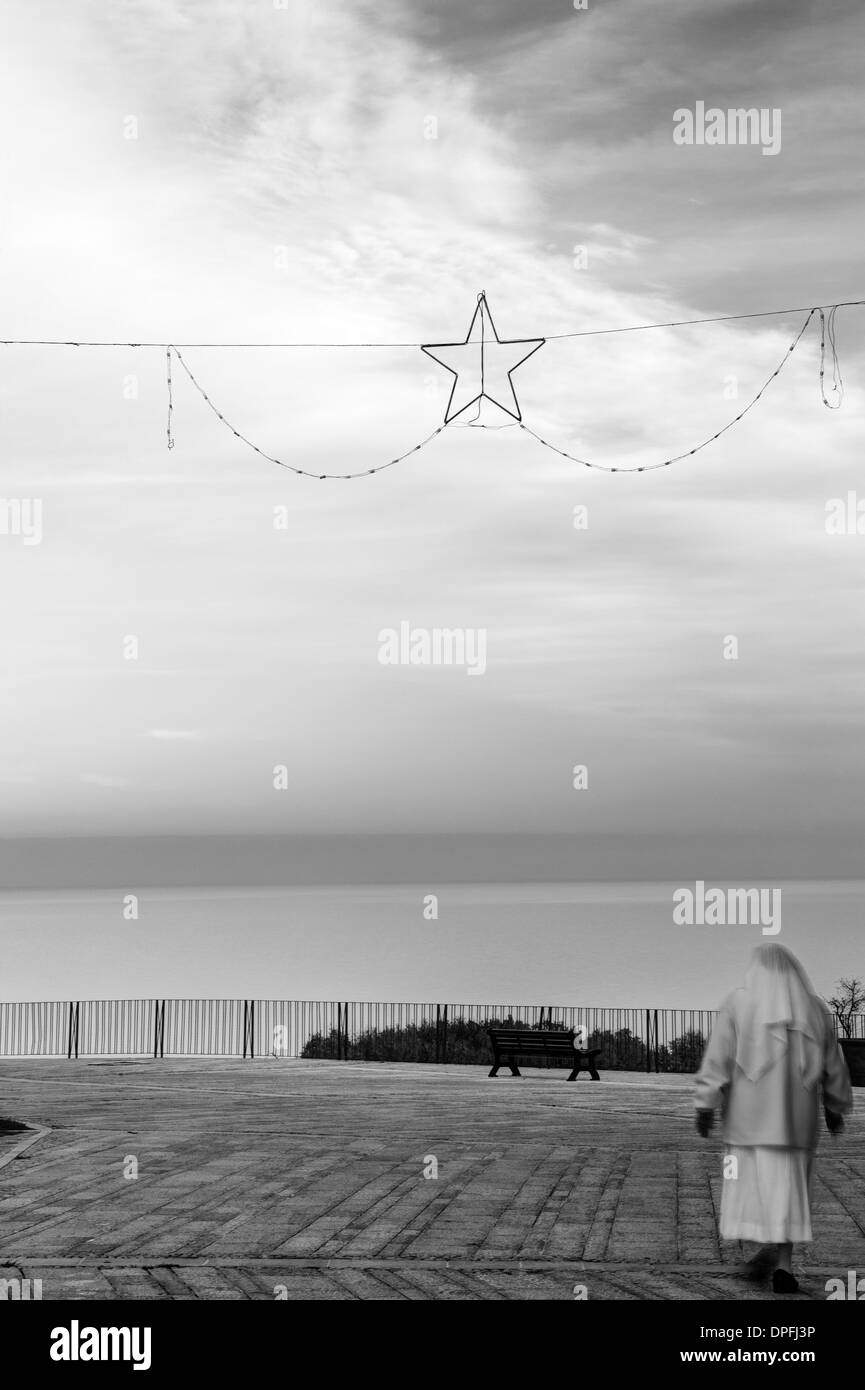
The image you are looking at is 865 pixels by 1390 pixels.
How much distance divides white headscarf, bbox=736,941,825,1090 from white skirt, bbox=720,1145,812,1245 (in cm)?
40

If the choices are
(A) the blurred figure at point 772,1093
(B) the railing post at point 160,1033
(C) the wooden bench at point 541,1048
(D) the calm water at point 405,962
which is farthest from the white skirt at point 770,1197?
(D) the calm water at point 405,962

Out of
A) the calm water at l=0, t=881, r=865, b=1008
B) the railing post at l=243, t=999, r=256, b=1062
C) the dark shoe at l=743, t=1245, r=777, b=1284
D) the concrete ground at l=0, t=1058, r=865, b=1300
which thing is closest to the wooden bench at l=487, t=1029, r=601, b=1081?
the concrete ground at l=0, t=1058, r=865, b=1300

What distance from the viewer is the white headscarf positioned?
796 cm

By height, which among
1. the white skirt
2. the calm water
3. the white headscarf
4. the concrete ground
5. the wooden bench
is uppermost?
the white headscarf

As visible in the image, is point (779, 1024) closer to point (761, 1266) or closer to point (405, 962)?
point (761, 1266)

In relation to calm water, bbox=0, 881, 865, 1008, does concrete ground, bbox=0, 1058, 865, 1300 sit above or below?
above

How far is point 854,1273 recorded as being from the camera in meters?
8.51

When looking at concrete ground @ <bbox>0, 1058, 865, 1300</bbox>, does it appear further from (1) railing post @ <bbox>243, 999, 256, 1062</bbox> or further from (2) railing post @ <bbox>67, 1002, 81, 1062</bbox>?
(1) railing post @ <bbox>243, 999, 256, 1062</bbox>

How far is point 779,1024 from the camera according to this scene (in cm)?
796

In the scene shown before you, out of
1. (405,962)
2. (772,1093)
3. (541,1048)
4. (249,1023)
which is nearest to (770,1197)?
(772,1093)

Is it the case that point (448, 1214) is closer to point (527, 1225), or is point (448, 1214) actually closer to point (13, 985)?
point (527, 1225)

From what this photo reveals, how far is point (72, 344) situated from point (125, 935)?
165 m

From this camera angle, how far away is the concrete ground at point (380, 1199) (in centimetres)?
839
